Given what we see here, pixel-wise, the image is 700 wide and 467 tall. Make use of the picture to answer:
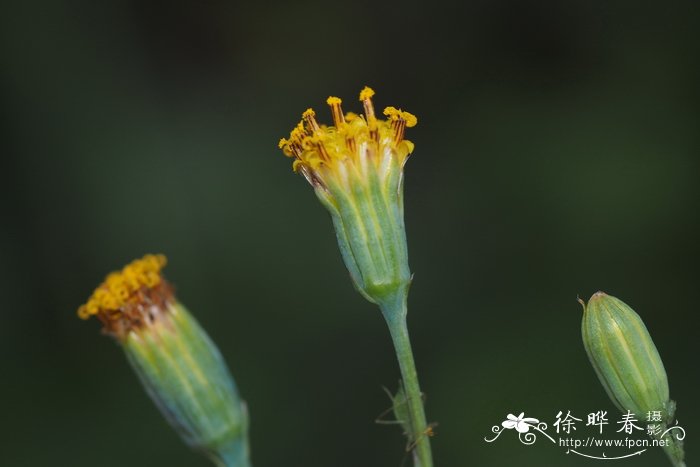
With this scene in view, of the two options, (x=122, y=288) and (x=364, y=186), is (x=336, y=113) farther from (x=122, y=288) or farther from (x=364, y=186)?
(x=122, y=288)

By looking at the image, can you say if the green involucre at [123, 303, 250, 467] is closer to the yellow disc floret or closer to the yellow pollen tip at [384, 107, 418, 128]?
the yellow disc floret

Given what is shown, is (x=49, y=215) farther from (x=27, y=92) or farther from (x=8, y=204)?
(x=27, y=92)

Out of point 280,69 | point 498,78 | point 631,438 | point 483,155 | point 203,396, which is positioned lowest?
point 631,438

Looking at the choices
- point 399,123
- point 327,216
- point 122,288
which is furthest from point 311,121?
point 327,216

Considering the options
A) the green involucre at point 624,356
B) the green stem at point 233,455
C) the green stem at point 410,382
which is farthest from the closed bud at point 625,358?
the green stem at point 233,455

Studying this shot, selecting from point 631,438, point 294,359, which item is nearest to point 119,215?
point 294,359

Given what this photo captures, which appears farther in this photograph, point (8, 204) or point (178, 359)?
point (8, 204)
